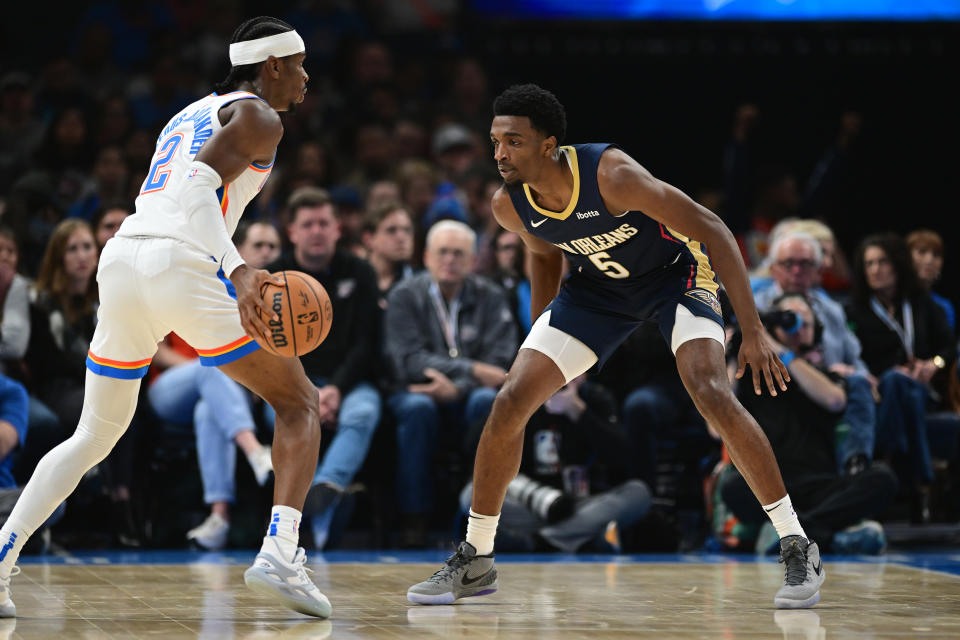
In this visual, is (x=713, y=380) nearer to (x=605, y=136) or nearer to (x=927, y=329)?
(x=927, y=329)

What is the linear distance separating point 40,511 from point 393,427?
3234mm

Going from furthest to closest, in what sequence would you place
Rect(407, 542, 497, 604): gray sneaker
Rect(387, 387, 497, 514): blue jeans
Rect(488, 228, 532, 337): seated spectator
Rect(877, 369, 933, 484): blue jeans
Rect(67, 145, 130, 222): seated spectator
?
Rect(67, 145, 130, 222): seated spectator < Rect(488, 228, 532, 337): seated spectator < Rect(877, 369, 933, 484): blue jeans < Rect(387, 387, 497, 514): blue jeans < Rect(407, 542, 497, 604): gray sneaker

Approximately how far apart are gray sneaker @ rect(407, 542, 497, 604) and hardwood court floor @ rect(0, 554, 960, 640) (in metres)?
0.05

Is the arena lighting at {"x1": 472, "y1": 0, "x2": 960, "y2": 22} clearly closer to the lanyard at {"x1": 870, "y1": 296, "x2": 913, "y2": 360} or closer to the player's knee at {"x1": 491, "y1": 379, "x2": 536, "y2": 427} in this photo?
the lanyard at {"x1": 870, "y1": 296, "x2": 913, "y2": 360}

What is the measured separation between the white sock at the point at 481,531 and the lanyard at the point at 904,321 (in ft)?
13.8

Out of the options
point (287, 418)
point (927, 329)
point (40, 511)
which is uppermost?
point (927, 329)

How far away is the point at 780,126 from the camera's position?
12.0m

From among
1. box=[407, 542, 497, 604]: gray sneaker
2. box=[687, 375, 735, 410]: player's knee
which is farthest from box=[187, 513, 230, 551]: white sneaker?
box=[687, 375, 735, 410]: player's knee

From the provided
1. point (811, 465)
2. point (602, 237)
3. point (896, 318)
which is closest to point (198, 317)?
point (602, 237)

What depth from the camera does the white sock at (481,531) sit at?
15.8ft

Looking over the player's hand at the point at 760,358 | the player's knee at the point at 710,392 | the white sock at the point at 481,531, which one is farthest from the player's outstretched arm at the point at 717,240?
the white sock at the point at 481,531

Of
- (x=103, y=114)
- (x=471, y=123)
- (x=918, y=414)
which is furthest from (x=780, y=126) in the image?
(x=103, y=114)

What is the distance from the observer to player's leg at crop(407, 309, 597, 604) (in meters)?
4.71

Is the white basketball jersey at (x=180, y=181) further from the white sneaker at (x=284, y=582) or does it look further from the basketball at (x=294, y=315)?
the white sneaker at (x=284, y=582)
